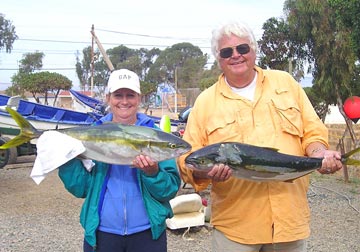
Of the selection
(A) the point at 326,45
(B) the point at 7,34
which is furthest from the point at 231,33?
(B) the point at 7,34

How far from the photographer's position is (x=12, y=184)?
10.5 meters

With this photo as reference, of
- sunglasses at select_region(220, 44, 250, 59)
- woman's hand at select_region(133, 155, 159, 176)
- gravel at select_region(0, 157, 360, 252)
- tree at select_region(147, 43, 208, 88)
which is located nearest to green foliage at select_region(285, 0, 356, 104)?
gravel at select_region(0, 157, 360, 252)

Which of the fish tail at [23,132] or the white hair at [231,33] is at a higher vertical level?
the white hair at [231,33]

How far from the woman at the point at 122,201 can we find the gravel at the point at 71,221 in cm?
315

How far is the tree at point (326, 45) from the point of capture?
11579 millimetres

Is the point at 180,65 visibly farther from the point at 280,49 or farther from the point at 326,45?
the point at 326,45

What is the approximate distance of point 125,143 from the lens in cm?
269

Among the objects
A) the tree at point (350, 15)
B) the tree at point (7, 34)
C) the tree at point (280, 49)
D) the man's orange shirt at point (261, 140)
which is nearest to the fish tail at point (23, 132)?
the man's orange shirt at point (261, 140)

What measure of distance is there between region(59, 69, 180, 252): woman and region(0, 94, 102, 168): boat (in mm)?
9106

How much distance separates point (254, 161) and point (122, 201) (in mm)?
868

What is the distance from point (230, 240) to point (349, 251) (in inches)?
149

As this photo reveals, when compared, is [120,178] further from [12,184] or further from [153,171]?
[12,184]

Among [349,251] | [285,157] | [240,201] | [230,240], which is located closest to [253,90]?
[285,157]

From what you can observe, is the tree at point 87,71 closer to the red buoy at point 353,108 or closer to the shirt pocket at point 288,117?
the red buoy at point 353,108
